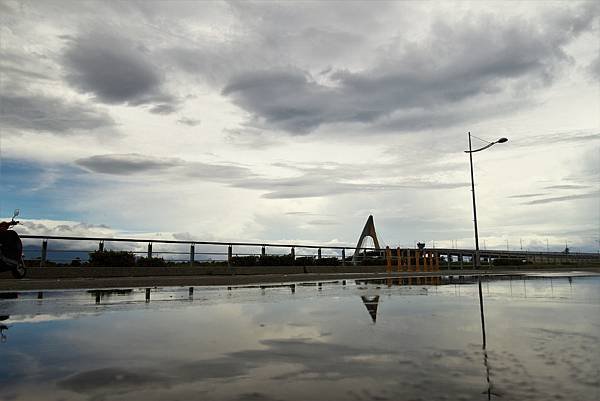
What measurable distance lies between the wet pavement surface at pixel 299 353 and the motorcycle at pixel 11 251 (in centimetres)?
801

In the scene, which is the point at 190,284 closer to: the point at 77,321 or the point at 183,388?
the point at 77,321

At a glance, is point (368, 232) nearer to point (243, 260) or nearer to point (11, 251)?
point (243, 260)

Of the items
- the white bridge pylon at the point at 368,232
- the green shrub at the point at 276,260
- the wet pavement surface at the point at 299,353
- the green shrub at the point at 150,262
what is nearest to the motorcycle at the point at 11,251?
the green shrub at the point at 150,262

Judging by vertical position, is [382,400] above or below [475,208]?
below

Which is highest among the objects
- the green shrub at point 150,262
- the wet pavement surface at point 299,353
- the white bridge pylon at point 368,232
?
the white bridge pylon at point 368,232

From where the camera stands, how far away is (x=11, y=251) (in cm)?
1656

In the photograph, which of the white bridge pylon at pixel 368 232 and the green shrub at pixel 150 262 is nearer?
the green shrub at pixel 150 262

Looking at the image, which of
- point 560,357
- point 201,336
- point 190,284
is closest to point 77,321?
point 201,336

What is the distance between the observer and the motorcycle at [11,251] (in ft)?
51.4

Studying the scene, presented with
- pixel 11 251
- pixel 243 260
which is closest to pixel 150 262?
pixel 243 260

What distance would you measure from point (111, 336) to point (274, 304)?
437cm

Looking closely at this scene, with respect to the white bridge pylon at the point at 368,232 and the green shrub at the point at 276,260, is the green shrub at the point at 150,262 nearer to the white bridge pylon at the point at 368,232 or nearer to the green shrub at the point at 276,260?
the green shrub at the point at 276,260

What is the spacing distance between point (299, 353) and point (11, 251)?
15.2 m

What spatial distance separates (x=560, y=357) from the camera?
4.91 meters
